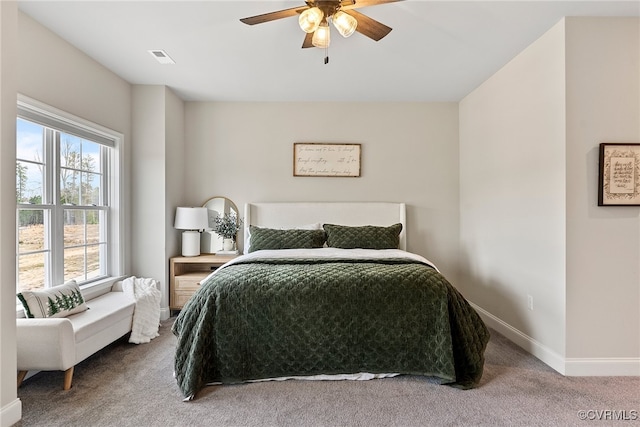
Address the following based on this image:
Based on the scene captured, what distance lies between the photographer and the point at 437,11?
7.43ft

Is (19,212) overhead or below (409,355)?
overhead

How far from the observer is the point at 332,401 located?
2045mm

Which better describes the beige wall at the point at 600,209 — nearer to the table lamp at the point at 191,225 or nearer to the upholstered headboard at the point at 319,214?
the upholstered headboard at the point at 319,214

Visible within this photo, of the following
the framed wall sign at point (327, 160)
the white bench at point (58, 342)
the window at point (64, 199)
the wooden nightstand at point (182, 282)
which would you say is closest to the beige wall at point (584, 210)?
the framed wall sign at point (327, 160)

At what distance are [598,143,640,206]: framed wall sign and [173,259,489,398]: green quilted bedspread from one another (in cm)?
141

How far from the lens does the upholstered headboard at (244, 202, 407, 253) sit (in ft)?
13.3

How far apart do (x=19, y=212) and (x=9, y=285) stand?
0.79 metres

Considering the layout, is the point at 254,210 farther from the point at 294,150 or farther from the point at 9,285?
the point at 9,285

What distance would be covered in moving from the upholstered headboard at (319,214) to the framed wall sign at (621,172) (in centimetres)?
199

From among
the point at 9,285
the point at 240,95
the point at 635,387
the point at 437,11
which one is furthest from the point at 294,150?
the point at 635,387

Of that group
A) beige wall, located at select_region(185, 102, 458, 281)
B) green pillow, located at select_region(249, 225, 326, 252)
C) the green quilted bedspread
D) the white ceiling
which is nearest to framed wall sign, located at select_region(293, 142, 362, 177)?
beige wall, located at select_region(185, 102, 458, 281)

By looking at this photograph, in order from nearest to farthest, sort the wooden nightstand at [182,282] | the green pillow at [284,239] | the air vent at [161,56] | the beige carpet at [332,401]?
1. the beige carpet at [332,401]
2. the air vent at [161,56]
3. the green pillow at [284,239]
4. the wooden nightstand at [182,282]

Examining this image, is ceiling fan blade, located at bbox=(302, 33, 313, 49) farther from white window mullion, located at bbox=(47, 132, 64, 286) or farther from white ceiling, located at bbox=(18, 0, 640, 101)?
white window mullion, located at bbox=(47, 132, 64, 286)

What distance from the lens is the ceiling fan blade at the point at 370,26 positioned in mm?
1994
